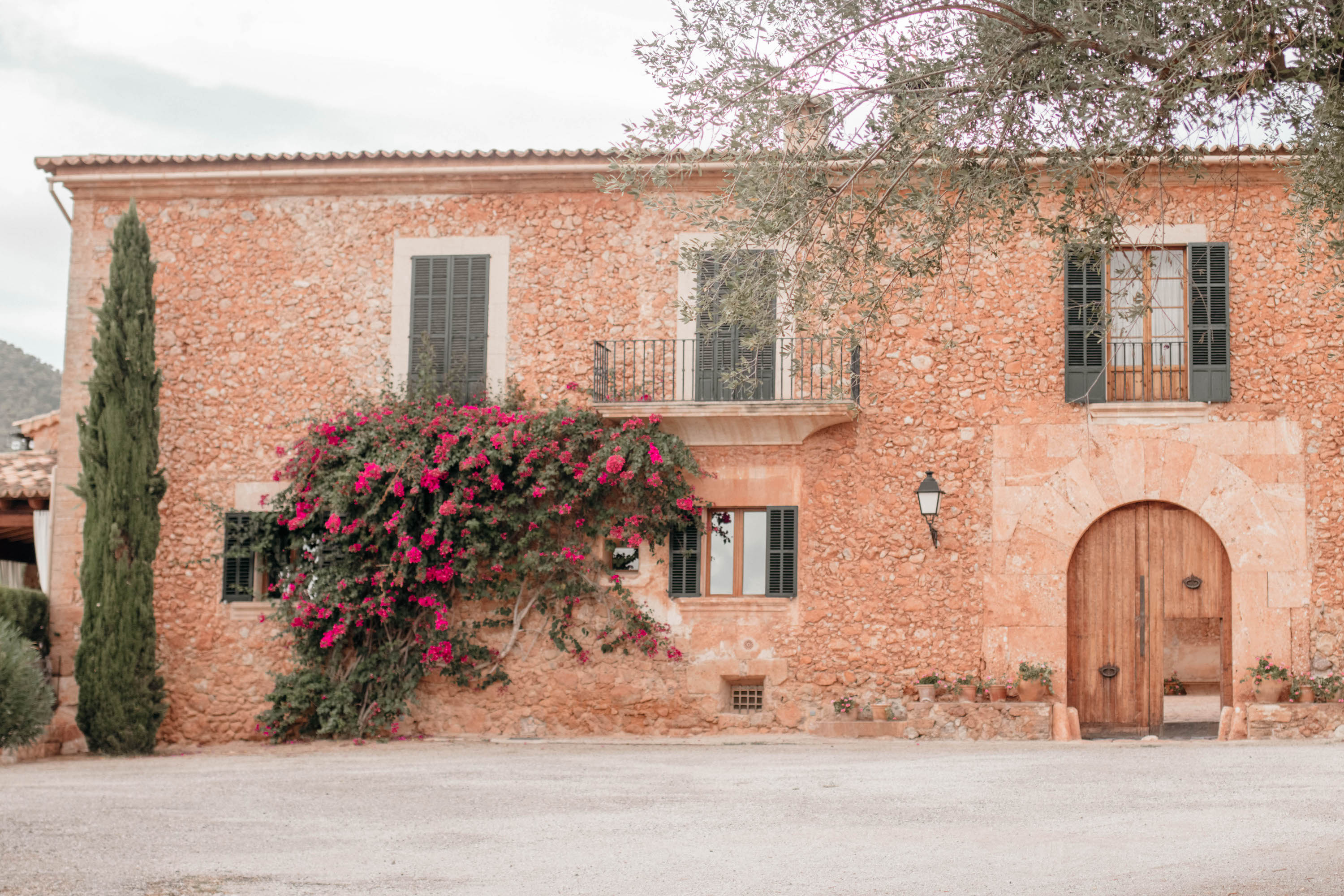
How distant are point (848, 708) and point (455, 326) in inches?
214

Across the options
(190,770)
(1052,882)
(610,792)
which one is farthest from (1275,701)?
(190,770)

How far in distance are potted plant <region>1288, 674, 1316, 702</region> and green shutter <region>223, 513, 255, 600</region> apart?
10.00 metres

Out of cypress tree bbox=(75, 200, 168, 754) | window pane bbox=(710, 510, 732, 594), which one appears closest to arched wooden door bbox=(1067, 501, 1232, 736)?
window pane bbox=(710, 510, 732, 594)

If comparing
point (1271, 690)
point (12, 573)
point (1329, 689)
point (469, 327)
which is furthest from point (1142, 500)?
point (12, 573)

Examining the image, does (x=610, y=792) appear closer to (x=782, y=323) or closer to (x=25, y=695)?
(x=782, y=323)

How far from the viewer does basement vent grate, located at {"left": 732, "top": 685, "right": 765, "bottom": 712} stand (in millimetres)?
13609

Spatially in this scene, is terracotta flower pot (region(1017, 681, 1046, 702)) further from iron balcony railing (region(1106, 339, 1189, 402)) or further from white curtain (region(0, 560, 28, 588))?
white curtain (region(0, 560, 28, 588))

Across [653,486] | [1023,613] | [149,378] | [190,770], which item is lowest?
[190,770]

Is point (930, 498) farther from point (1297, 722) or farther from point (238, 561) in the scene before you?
point (238, 561)

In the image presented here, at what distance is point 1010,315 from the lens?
13492mm

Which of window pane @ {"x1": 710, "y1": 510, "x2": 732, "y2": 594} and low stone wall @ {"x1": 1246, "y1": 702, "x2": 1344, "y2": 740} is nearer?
low stone wall @ {"x1": 1246, "y1": 702, "x2": 1344, "y2": 740}

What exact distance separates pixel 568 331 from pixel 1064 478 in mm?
5058

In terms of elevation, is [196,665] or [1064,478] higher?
[1064,478]

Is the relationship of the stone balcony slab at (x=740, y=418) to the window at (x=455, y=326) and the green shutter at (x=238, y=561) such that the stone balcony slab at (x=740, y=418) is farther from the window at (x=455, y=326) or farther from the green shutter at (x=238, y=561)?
the green shutter at (x=238, y=561)
